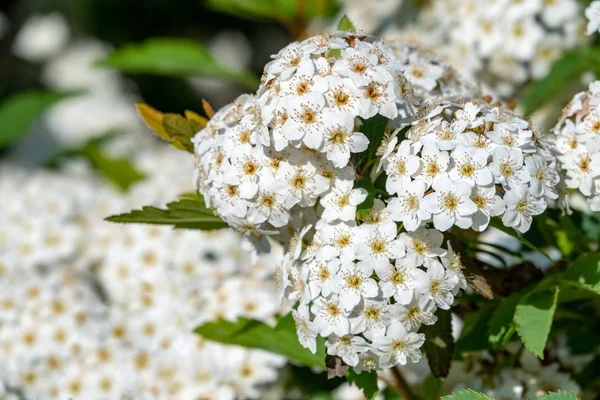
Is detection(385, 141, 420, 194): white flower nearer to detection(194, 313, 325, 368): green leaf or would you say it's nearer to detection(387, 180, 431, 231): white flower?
detection(387, 180, 431, 231): white flower

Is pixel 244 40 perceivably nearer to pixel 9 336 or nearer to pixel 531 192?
pixel 9 336

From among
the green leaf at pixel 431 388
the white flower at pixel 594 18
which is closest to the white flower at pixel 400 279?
the green leaf at pixel 431 388

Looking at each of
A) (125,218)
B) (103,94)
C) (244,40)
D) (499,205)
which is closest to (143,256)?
(125,218)

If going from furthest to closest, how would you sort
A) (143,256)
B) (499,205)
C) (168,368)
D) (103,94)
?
(103,94)
(143,256)
(168,368)
(499,205)

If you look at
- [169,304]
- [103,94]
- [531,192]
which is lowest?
[169,304]

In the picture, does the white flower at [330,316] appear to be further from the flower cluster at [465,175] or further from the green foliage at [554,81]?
the green foliage at [554,81]

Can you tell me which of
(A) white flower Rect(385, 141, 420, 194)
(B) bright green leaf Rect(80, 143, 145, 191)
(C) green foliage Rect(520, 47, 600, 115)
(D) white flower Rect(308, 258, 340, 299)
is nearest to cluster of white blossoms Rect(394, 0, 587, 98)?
(C) green foliage Rect(520, 47, 600, 115)
